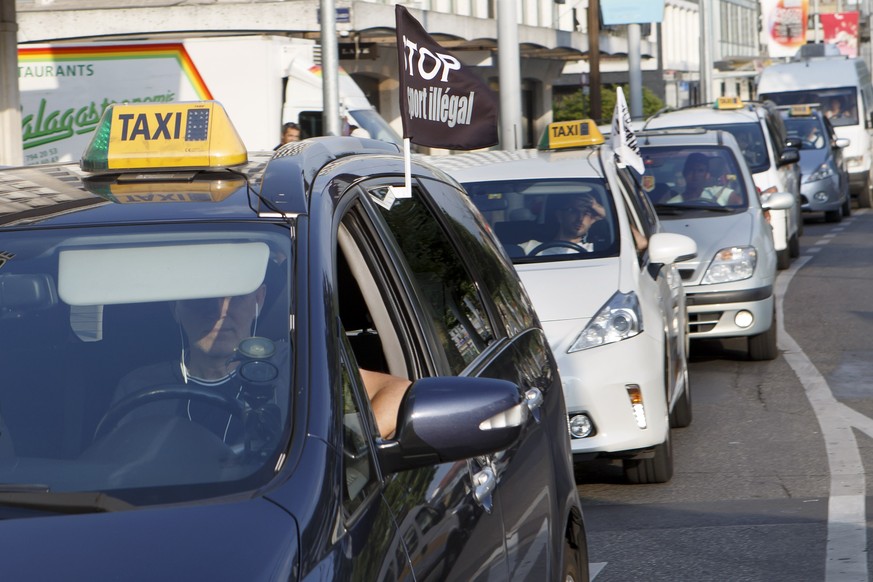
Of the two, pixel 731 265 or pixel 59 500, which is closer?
pixel 59 500

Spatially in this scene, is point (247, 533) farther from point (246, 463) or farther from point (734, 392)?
point (734, 392)

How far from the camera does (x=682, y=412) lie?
905 cm

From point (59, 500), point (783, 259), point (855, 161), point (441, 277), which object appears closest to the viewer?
point (59, 500)

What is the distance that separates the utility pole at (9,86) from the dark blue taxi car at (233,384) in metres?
11.4

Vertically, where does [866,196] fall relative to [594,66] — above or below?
below

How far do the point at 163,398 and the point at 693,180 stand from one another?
404 inches

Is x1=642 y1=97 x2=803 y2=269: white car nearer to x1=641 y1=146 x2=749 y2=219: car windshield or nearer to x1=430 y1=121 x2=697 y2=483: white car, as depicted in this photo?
x1=641 y1=146 x2=749 y2=219: car windshield

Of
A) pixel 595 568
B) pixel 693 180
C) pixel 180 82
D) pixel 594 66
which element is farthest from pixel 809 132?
pixel 595 568

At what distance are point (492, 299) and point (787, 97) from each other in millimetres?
27963

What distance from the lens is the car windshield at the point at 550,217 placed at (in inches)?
335

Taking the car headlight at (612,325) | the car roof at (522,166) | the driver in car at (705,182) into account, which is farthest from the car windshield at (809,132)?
the car headlight at (612,325)

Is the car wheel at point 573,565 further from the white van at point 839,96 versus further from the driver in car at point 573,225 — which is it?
the white van at point 839,96

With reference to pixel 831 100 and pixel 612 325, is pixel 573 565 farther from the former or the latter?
pixel 831 100

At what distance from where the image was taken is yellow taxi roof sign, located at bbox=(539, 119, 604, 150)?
9.88 metres
